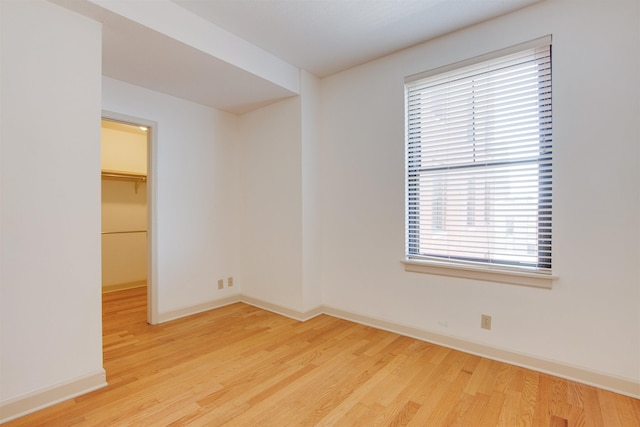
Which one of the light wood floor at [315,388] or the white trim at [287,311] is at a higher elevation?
the white trim at [287,311]

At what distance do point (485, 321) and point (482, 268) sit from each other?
433mm

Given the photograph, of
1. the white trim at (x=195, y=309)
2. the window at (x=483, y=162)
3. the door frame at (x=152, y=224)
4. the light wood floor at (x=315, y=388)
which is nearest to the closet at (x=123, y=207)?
the door frame at (x=152, y=224)

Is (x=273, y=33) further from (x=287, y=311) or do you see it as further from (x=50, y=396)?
(x=50, y=396)

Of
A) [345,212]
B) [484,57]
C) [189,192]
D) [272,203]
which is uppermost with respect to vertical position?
[484,57]

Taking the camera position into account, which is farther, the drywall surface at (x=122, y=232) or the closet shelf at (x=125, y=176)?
the drywall surface at (x=122, y=232)

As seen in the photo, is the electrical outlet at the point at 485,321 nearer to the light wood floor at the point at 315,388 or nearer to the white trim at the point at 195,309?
the light wood floor at the point at 315,388

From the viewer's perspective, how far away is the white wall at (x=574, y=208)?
2.00m

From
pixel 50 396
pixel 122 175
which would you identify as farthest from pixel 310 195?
pixel 122 175

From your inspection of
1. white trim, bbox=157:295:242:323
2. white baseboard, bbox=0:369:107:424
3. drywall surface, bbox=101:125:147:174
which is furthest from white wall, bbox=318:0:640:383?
drywall surface, bbox=101:125:147:174

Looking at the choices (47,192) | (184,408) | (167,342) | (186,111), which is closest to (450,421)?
(184,408)

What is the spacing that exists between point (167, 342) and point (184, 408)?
1123 mm

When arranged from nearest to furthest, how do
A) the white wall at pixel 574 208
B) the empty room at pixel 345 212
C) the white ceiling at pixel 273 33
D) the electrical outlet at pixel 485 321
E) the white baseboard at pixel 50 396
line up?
the white baseboard at pixel 50 396 → the empty room at pixel 345 212 → the white wall at pixel 574 208 → the white ceiling at pixel 273 33 → the electrical outlet at pixel 485 321

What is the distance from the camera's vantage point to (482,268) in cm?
252

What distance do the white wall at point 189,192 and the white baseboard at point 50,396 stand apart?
1318 millimetres
